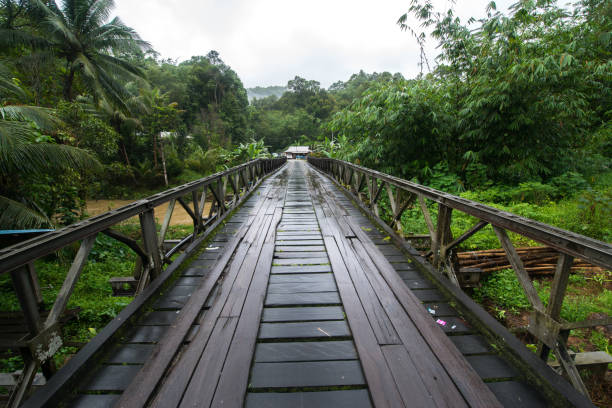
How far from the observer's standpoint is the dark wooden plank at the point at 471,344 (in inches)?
68.6

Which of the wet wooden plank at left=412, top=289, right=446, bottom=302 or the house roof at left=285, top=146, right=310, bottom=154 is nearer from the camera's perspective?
the wet wooden plank at left=412, top=289, right=446, bottom=302

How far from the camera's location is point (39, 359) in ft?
4.43

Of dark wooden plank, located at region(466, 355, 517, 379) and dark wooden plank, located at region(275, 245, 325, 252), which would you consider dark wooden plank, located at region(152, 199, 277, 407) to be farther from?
dark wooden plank, located at region(466, 355, 517, 379)

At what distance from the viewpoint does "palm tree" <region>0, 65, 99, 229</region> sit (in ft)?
14.8

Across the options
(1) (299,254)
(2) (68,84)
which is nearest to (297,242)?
(1) (299,254)

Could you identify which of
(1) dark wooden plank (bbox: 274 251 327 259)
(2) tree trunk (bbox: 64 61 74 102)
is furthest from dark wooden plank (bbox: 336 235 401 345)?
(2) tree trunk (bbox: 64 61 74 102)

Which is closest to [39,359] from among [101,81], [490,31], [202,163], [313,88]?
[490,31]

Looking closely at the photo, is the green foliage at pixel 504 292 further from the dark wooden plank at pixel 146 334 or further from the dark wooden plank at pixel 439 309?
the dark wooden plank at pixel 146 334

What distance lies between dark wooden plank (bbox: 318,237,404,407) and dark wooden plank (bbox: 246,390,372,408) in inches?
3.2

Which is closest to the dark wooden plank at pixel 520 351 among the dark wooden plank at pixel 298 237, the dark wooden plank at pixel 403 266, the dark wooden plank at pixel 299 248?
the dark wooden plank at pixel 403 266

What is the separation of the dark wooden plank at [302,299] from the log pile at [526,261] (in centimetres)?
306

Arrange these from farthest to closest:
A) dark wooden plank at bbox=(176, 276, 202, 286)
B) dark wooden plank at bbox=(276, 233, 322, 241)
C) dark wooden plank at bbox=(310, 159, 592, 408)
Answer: dark wooden plank at bbox=(276, 233, 322, 241), dark wooden plank at bbox=(176, 276, 202, 286), dark wooden plank at bbox=(310, 159, 592, 408)

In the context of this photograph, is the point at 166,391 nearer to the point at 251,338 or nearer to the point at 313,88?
the point at 251,338

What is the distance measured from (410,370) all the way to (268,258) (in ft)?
6.32
